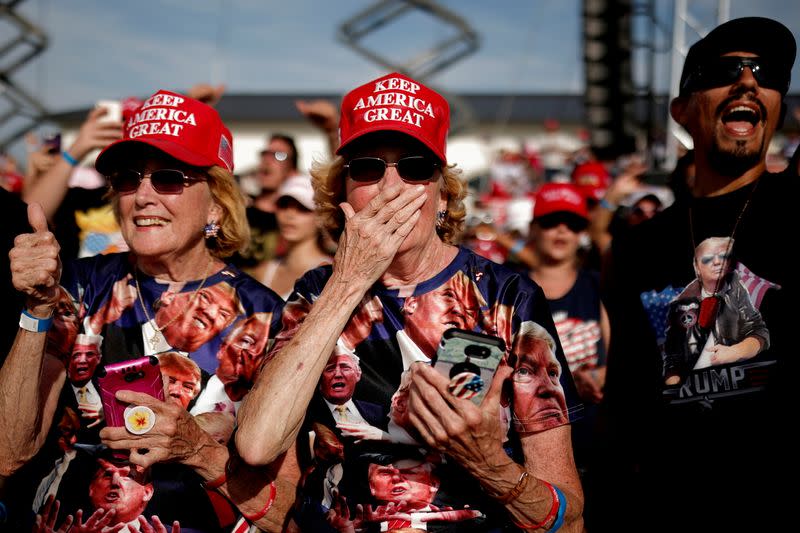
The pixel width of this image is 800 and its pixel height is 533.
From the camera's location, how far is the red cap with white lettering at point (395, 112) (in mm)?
2643

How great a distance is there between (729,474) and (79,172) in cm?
559

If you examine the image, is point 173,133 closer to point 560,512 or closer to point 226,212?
point 226,212

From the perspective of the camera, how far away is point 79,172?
252 inches

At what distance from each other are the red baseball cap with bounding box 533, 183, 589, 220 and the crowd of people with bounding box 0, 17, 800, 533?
2267 millimetres

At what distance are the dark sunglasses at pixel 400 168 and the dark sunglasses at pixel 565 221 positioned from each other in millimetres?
3070

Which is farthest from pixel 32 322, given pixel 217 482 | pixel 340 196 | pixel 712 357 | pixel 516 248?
pixel 516 248

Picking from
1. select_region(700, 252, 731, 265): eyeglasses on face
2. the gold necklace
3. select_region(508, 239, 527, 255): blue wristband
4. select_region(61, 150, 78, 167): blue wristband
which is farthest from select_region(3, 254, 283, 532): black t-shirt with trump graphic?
select_region(508, 239, 527, 255): blue wristband

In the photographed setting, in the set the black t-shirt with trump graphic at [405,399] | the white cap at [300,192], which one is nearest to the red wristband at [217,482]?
the black t-shirt with trump graphic at [405,399]

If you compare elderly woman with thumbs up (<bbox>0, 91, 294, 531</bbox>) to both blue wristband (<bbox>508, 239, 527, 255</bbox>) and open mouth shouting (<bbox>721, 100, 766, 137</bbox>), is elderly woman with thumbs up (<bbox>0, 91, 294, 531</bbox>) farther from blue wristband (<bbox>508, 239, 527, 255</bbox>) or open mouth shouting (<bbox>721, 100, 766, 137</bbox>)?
blue wristband (<bbox>508, 239, 527, 255</bbox>)

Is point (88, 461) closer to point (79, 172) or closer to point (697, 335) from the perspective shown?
point (697, 335)

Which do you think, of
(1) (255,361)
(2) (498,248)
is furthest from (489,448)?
(2) (498,248)

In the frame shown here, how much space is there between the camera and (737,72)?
116 inches

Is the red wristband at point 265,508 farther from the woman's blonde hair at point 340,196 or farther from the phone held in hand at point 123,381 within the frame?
the woman's blonde hair at point 340,196

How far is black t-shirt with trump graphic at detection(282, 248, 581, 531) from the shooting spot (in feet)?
8.07
